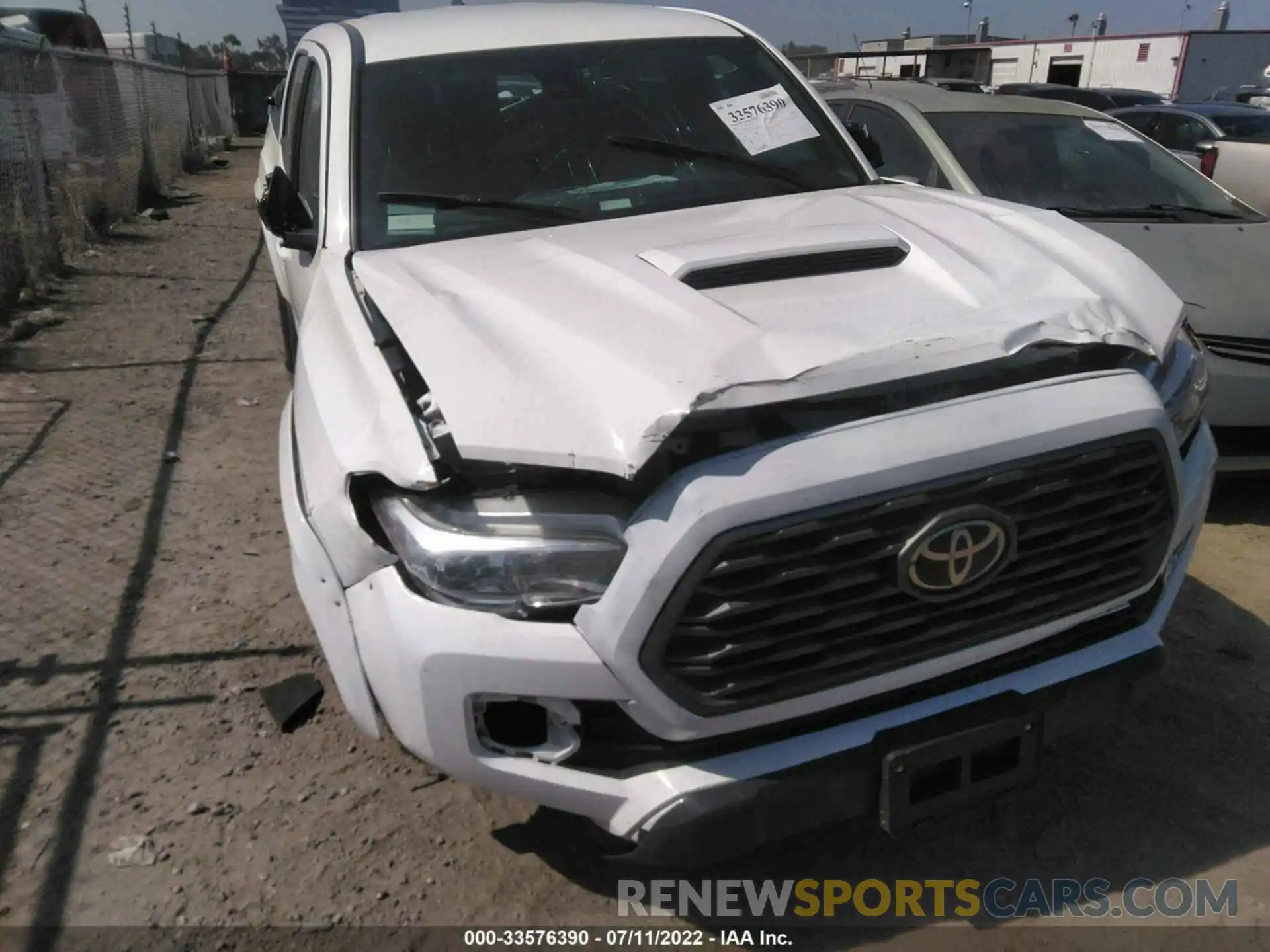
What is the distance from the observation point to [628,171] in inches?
130

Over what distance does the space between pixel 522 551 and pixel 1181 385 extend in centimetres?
164

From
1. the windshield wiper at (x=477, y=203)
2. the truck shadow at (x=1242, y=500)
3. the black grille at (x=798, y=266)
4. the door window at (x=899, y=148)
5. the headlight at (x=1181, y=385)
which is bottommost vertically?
the truck shadow at (x=1242, y=500)

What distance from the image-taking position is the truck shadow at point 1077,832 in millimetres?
2598

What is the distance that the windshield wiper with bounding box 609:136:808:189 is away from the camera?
3.36 metres

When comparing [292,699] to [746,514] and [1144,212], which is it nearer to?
[746,514]

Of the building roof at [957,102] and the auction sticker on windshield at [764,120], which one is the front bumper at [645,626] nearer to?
the auction sticker on windshield at [764,120]

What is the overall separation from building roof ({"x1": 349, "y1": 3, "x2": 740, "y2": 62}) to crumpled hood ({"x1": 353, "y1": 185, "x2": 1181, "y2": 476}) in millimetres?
977

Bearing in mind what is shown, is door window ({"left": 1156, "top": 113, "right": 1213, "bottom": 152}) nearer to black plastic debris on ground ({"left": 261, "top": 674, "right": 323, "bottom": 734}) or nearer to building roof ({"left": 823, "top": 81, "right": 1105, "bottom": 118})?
building roof ({"left": 823, "top": 81, "right": 1105, "bottom": 118})

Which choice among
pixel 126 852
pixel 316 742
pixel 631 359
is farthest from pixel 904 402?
pixel 126 852

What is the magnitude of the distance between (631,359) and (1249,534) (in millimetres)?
3523

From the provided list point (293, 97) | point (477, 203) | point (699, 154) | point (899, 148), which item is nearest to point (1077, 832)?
point (699, 154)

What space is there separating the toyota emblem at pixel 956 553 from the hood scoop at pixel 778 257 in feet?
2.50

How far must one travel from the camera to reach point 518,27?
3682 mm

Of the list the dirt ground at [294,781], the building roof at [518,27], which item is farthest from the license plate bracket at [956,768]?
the building roof at [518,27]
